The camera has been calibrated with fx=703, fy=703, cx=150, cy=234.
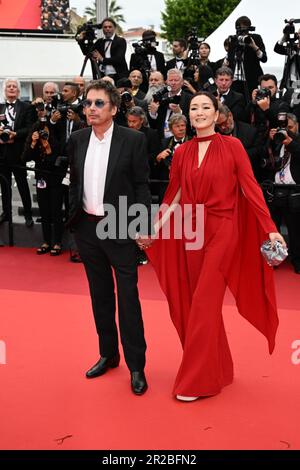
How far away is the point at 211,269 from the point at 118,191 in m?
0.71

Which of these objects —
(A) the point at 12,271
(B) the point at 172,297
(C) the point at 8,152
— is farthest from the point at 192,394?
(C) the point at 8,152

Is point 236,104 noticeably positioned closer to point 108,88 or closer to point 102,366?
point 108,88

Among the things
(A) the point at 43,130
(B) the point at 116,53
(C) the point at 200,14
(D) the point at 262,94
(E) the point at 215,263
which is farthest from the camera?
(C) the point at 200,14

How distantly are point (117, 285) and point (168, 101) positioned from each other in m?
4.06

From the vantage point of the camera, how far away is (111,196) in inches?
162

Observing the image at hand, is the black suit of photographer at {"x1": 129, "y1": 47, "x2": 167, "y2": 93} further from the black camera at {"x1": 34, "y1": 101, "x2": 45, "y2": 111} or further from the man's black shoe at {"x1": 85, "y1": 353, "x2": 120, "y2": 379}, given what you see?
the man's black shoe at {"x1": 85, "y1": 353, "x2": 120, "y2": 379}

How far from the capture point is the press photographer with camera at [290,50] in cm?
863

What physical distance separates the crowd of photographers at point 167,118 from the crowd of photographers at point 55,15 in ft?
73.0

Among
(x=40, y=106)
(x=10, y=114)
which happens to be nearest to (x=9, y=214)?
(x=10, y=114)

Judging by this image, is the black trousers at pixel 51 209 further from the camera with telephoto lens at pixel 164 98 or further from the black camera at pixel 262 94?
the black camera at pixel 262 94

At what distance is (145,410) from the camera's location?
13.1ft

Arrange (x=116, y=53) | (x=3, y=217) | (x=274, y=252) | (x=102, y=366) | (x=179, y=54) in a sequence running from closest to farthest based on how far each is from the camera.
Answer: (x=274, y=252) < (x=102, y=366) < (x=3, y=217) < (x=116, y=53) < (x=179, y=54)

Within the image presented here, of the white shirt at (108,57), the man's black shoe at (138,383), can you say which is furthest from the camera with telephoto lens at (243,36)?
the man's black shoe at (138,383)

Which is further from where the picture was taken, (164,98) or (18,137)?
(18,137)
